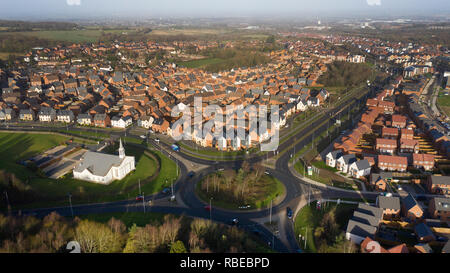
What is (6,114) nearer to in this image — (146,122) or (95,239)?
(146,122)

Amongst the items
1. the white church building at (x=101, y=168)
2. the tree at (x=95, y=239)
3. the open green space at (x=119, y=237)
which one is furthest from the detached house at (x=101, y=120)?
the tree at (x=95, y=239)

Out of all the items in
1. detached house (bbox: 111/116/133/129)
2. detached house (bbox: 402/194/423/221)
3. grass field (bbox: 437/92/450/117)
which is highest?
grass field (bbox: 437/92/450/117)

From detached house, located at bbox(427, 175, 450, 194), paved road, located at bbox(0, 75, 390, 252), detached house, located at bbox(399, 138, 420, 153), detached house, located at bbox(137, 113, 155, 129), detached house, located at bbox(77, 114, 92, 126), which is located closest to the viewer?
paved road, located at bbox(0, 75, 390, 252)

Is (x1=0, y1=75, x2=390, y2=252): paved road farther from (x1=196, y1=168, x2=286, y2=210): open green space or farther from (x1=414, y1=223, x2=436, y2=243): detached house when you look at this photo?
(x1=414, y1=223, x2=436, y2=243): detached house

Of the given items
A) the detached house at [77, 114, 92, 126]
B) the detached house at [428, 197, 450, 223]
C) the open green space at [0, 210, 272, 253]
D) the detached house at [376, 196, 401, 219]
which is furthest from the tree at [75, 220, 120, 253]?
the detached house at [77, 114, 92, 126]

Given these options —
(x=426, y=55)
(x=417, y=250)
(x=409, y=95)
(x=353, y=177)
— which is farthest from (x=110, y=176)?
(x=426, y=55)

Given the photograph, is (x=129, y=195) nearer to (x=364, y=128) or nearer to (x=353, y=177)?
(x=353, y=177)

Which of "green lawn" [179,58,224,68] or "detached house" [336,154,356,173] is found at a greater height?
"green lawn" [179,58,224,68]
